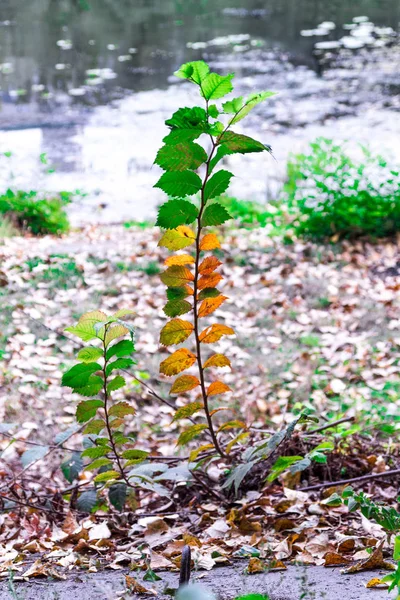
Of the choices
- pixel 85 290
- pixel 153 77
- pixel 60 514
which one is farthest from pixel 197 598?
pixel 153 77

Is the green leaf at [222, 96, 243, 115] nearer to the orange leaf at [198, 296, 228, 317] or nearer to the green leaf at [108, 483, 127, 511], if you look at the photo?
the orange leaf at [198, 296, 228, 317]

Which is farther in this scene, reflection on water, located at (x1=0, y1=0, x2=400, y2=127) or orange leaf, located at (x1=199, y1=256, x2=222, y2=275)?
reflection on water, located at (x1=0, y1=0, x2=400, y2=127)

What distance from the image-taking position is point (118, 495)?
2.16 meters

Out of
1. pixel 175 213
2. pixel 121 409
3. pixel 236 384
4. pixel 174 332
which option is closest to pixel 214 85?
pixel 175 213

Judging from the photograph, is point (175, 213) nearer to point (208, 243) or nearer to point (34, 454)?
point (208, 243)

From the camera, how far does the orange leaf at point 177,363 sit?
2.08 meters

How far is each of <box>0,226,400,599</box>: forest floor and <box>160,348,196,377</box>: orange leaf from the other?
0.36 m

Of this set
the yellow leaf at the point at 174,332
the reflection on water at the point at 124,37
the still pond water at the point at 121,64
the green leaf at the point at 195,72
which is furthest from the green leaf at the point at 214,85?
the reflection on water at the point at 124,37

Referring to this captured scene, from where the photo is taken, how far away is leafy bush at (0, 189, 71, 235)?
265 inches

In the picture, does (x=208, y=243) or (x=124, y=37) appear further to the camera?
Answer: (x=124, y=37)

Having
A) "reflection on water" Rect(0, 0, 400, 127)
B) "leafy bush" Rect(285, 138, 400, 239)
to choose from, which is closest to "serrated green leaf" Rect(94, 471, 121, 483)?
"leafy bush" Rect(285, 138, 400, 239)

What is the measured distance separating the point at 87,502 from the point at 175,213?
0.97 meters

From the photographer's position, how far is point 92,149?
941cm

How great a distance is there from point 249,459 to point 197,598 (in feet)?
5.10
